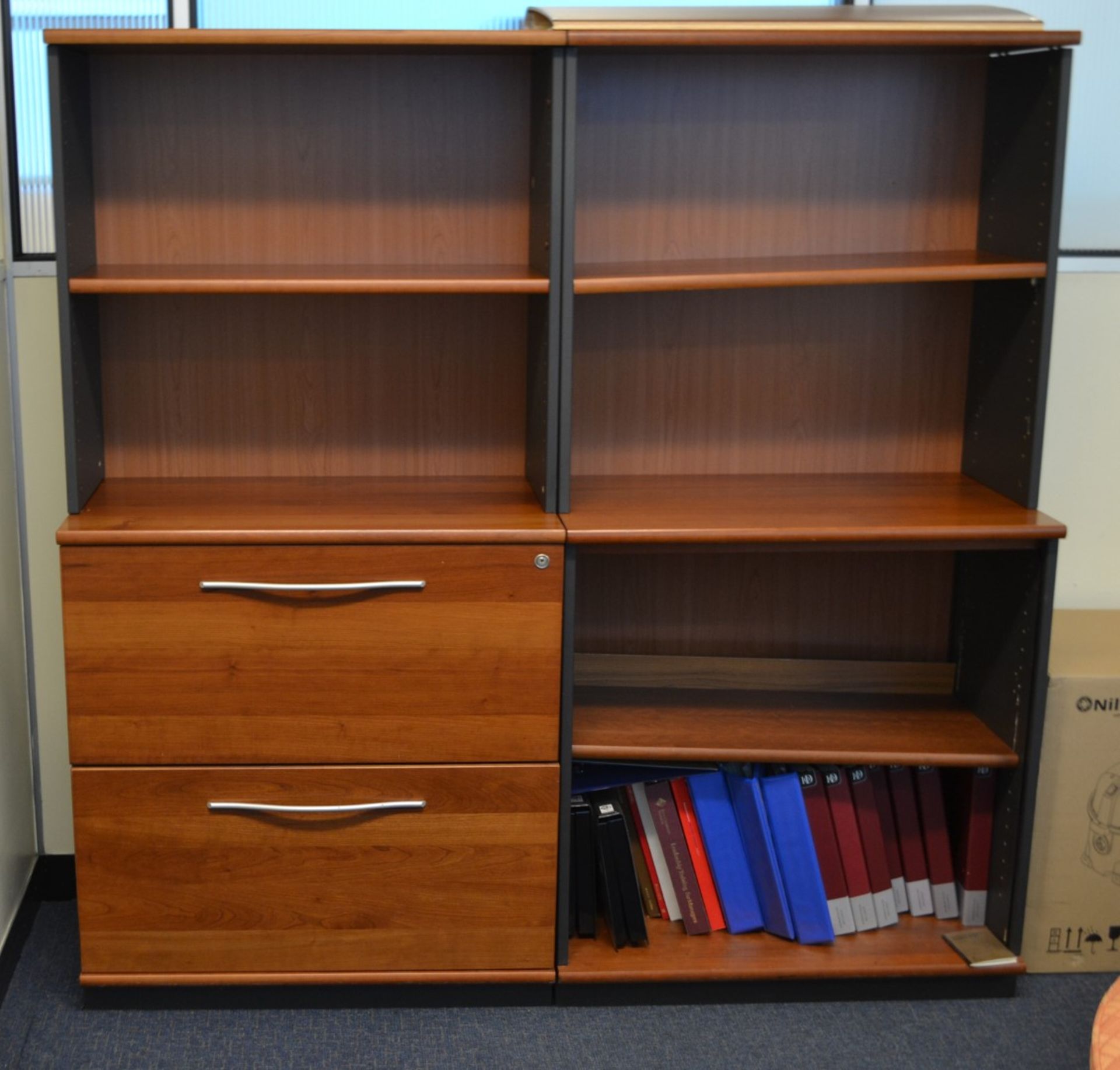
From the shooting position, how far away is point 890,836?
244 centimetres

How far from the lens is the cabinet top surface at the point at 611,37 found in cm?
198

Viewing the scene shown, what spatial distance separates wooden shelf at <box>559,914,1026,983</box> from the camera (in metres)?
2.30

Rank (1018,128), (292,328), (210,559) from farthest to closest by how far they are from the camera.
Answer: (292,328)
(1018,128)
(210,559)

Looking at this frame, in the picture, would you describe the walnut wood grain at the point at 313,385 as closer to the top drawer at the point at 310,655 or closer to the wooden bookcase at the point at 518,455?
the wooden bookcase at the point at 518,455

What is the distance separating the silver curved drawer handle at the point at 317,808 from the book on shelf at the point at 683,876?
447mm

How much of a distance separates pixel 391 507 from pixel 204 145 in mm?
682

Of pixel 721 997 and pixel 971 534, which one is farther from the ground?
pixel 971 534

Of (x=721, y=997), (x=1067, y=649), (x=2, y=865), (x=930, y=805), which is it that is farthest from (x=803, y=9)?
(x=2, y=865)

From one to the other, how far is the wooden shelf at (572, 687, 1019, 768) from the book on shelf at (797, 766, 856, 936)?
0.10m

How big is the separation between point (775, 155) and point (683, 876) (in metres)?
1.24

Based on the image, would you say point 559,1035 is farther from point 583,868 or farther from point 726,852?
point 726,852

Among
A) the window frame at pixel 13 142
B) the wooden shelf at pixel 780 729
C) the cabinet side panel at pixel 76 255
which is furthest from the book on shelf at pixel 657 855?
the window frame at pixel 13 142

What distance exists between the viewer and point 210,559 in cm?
209

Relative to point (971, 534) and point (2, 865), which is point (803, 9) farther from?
point (2, 865)
